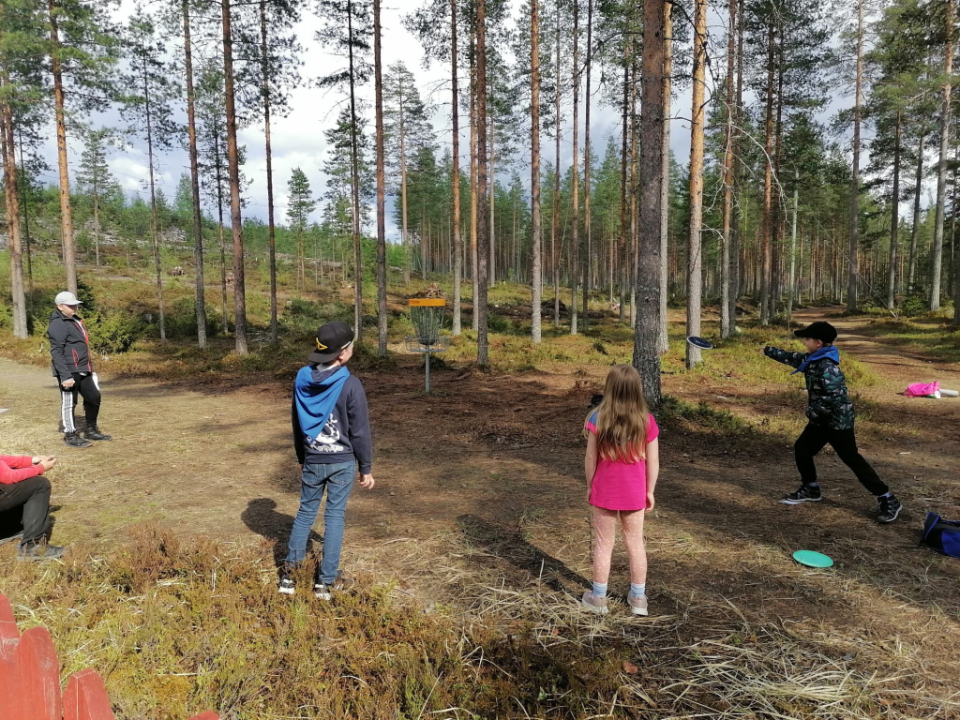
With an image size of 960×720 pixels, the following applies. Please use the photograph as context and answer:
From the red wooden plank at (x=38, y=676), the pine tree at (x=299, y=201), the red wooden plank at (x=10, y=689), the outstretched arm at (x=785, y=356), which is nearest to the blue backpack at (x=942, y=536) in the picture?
the outstretched arm at (x=785, y=356)

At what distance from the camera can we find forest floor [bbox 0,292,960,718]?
288 cm

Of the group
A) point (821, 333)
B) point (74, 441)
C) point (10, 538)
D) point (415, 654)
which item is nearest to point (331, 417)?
point (415, 654)

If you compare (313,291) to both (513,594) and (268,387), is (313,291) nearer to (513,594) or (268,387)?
(268,387)

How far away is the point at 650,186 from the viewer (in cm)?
805

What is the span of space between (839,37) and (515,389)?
28.8 meters

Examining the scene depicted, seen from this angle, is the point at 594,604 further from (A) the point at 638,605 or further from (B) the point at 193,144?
(B) the point at 193,144

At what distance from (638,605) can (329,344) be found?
273 cm

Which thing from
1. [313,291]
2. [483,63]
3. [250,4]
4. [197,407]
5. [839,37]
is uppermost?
[839,37]

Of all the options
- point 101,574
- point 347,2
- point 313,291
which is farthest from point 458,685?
point 313,291

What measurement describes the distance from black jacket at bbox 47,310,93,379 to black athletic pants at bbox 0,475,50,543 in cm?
379

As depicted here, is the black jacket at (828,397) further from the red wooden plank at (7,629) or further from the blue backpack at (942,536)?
the red wooden plank at (7,629)

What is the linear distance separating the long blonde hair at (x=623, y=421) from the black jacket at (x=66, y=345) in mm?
7409

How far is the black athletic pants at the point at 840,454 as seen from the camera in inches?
201

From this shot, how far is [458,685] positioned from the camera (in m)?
2.90
